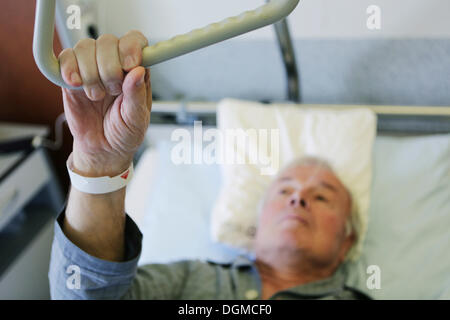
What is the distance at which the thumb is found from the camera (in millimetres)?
478

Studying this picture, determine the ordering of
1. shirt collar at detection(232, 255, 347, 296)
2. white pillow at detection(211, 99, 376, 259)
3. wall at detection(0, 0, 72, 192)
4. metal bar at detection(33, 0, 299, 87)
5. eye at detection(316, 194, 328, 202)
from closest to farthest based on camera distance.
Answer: metal bar at detection(33, 0, 299, 87), shirt collar at detection(232, 255, 347, 296), eye at detection(316, 194, 328, 202), white pillow at detection(211, 99, 376, 259), wall at detection(0, 0, 72, 192)

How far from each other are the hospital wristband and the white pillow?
49 cm

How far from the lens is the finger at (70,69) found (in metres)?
0.48

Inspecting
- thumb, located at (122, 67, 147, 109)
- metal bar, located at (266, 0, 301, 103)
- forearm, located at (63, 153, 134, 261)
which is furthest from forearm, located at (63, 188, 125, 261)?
metal bar, located at (266, 0, 301, 103)

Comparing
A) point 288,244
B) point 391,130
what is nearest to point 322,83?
point 391,130

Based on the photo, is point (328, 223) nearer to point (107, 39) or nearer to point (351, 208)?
point (351, 208)

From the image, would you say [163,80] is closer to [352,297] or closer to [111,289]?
[111,289]

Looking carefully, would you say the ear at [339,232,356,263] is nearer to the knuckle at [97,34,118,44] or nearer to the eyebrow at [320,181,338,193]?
the eyebrow at [320,181,338,193]

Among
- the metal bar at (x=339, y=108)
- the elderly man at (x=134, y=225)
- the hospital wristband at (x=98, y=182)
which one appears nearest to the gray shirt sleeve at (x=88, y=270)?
the elderly man at (x=134, y=225)

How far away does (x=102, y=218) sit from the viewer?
2.26 ft

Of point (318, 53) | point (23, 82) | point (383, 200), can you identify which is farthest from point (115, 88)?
point (23, 82)

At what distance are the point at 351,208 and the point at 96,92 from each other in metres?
0.79

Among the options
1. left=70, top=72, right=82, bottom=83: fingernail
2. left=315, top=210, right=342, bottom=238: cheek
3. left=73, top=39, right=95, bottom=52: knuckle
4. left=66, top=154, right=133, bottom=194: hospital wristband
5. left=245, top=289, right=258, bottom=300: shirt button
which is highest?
left=73, top=39, right=95, bottom=52: knuckle

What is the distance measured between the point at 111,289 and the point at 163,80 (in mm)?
589
